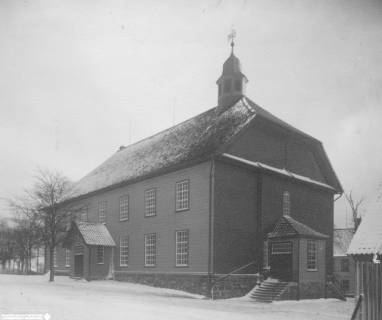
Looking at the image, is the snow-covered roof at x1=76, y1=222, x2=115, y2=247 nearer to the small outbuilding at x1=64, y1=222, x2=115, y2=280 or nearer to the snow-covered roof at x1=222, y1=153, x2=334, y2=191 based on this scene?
the small outbuilding at x1=64, y1=222, x2=115, y2=280

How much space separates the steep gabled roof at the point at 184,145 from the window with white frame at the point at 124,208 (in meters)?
1.09

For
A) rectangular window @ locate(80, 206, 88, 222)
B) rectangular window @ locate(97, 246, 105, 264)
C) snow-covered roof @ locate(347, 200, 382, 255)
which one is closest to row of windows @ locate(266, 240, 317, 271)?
snow-covered roof @ locate(347, 200, 382, 255)

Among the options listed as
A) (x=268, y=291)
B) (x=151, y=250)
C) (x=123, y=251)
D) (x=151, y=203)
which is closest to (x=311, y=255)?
(x=268, y=291)

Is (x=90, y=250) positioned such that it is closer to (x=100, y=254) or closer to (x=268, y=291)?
(x=100, y=254)

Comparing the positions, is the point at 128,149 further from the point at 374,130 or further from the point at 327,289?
the point at 374,130

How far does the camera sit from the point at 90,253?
31297mm

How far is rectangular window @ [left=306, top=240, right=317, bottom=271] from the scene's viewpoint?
980 inches

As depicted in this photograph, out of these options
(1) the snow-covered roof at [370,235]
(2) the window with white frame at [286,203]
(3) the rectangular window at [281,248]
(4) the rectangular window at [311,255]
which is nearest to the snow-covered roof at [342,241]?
(2) the window with white frame at [286,203]

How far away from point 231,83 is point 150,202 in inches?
351

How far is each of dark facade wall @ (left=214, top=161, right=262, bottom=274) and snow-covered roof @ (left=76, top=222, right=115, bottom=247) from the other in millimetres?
10619

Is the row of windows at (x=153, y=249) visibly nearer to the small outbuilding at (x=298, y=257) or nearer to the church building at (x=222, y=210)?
the church building at (x=222, y=210)

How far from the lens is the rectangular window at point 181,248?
82.5 feet

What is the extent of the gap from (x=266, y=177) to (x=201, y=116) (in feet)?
22.2

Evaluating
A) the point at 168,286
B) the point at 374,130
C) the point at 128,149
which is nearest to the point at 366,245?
the point at 374,130
